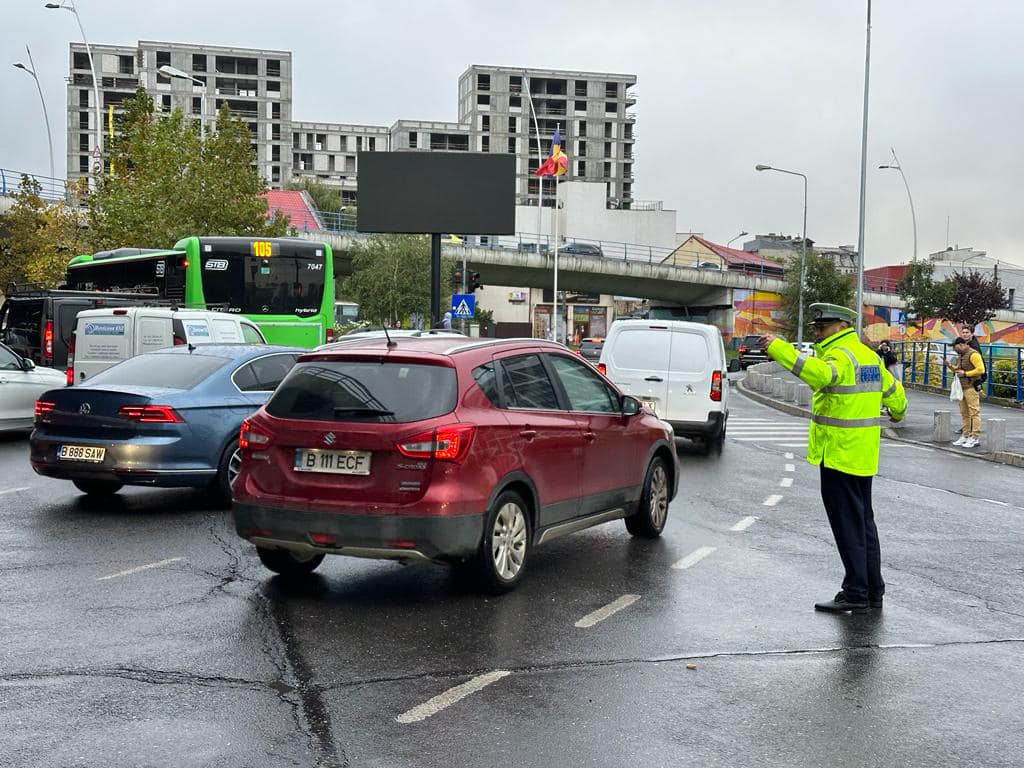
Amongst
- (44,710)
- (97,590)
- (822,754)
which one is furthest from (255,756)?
(97,590)

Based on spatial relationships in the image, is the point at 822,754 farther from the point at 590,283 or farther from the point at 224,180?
the point at 590,283

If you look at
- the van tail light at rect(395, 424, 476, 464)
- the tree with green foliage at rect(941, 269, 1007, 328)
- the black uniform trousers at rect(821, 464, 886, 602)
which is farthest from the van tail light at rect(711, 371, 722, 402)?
the tree with green foliage at rect(941, 269, 1007, 328)

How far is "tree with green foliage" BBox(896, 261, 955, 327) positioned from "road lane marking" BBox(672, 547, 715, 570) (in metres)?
57.2

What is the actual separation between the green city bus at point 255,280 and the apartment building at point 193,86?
309 feet

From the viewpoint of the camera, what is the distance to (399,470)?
6941 mm

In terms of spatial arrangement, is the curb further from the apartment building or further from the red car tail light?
the apartment building

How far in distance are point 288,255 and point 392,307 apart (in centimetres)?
3857

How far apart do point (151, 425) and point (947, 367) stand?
3237 centimetres

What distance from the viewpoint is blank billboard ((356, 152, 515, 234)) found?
29.1 meters

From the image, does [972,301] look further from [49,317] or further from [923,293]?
[49,317]

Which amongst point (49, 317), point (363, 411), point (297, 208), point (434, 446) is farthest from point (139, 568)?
point (297, 208)

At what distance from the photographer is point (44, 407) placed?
35.6 feet

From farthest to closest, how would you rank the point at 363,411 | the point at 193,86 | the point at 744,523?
the point at 193,86
the point at 744,523
the point at 363,411

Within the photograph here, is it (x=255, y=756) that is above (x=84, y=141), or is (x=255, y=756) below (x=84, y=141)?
below
